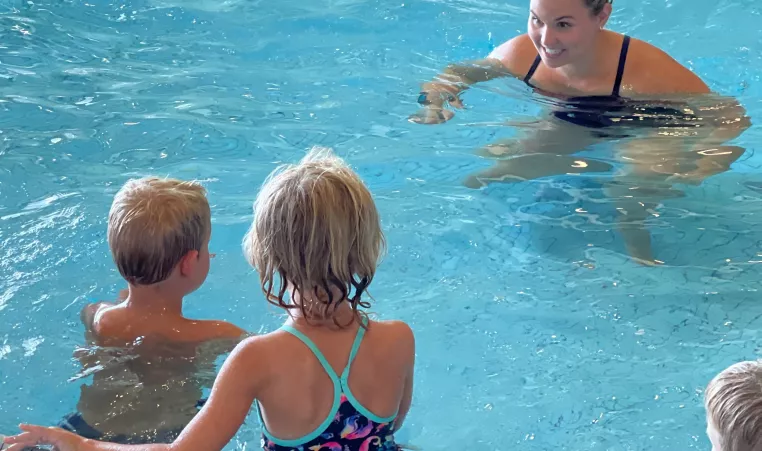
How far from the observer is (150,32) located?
5.96 m

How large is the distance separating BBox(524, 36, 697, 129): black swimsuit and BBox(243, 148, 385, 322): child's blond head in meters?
2.41

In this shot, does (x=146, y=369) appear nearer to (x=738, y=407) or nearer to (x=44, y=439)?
(x=44, y=439)

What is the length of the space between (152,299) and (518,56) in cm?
254

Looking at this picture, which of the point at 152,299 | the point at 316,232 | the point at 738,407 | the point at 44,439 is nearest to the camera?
the point at 738,407

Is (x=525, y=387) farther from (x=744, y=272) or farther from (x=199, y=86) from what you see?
(x=199, y=86)

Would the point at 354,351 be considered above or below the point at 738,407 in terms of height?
below

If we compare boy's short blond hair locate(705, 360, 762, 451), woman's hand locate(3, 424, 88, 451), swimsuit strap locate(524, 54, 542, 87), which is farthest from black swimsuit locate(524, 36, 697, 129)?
woman's hand locate(3, 424, 88, 451)

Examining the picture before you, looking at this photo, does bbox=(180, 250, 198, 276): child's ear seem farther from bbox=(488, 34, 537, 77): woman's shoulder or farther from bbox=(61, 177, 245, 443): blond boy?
bbox=(488, 34, 537, 77): woman's shoulder

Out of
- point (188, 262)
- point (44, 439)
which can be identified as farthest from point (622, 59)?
point (44, 439)

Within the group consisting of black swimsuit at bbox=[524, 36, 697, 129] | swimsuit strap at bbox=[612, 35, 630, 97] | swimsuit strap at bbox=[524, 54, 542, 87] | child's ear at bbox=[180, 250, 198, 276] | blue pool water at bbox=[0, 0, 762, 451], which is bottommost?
blue pool water at bbox=[0, 0, 762, 451]

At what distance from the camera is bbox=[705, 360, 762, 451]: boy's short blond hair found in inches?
64.7

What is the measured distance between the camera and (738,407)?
1.66 m

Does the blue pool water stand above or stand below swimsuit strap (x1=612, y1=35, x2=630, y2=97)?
below

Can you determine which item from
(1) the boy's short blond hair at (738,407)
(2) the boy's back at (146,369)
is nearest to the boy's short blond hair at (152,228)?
(2) the boy's back at (146,369)
